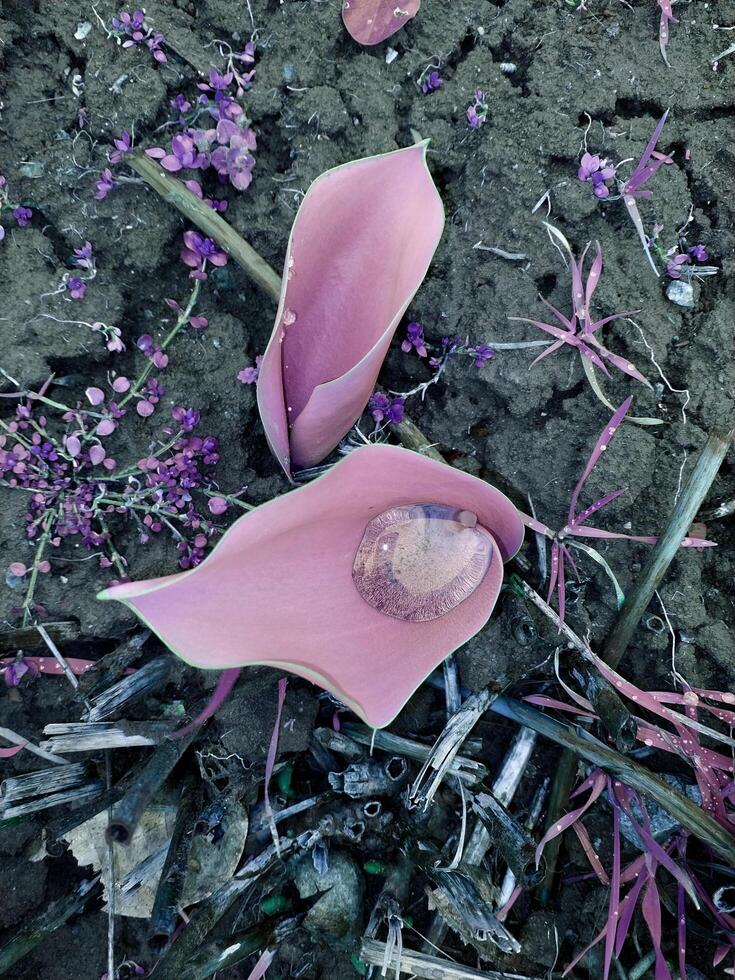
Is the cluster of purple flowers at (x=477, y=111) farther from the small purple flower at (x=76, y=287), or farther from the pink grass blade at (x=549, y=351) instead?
the small purple flower at (x=76, y=287)

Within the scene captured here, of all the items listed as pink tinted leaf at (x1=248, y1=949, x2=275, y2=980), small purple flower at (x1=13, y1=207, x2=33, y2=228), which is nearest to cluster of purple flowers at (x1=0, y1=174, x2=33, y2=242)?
small purple flower at (x1=13, y1=207, x2=33, y2=228)

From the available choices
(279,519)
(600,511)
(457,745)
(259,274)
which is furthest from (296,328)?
(457,745)

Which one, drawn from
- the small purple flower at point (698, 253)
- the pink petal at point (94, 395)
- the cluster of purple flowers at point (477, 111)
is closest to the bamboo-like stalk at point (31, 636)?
the pink petal at point (94, 395)

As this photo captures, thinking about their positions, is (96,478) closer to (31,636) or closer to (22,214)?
(31,636)

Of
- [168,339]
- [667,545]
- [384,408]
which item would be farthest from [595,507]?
[168,339]

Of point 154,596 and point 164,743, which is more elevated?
point 154,596

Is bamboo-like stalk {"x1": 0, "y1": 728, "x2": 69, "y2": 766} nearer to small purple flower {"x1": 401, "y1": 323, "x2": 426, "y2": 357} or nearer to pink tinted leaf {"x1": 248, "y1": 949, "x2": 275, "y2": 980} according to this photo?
pink tinted leaf {"x1": 248, "y1": 949, "x2": 275, "y2": 980}

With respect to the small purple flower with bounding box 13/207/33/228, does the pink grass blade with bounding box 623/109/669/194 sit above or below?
below

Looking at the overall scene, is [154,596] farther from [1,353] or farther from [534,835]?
[534,835]
